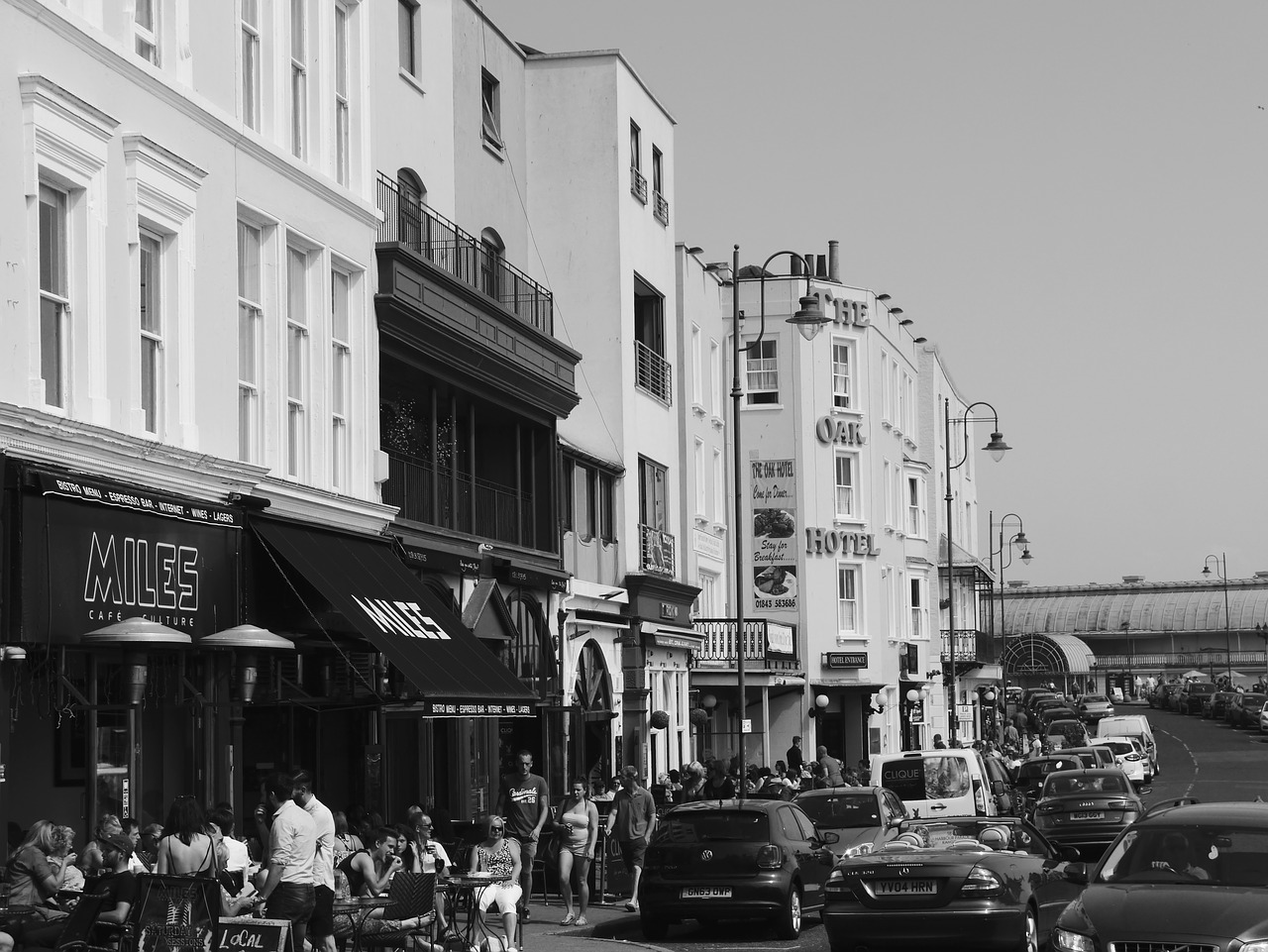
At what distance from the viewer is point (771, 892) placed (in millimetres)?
18781

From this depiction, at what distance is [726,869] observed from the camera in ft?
62.3

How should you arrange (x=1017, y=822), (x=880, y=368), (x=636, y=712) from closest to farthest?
(x=1017, y=822)
(x=636, y=712)
(x=880, y=368)

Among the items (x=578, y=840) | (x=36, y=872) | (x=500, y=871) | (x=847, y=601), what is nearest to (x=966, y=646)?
(x=847, y=601)

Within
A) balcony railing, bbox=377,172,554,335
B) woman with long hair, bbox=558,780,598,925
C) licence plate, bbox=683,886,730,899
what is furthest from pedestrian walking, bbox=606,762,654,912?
balcony railing, bbox=377,172,554,335

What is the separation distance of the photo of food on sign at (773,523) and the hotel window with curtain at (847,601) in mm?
2603

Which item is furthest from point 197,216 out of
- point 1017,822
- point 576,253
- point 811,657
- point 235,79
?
point 811,657

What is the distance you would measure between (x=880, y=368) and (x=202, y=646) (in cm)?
4230

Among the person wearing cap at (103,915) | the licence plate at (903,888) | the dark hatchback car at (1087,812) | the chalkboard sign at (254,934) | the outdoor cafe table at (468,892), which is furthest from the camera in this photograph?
the dark hatchback car at (1087,812)

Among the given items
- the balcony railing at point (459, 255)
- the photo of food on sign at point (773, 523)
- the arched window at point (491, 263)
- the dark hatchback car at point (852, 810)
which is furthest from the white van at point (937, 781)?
the photo of food on sign at point (773, 523)

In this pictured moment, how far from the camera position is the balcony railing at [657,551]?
3497cm

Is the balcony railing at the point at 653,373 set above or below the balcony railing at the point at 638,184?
below

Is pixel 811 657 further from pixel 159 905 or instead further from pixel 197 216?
pixel 159 905

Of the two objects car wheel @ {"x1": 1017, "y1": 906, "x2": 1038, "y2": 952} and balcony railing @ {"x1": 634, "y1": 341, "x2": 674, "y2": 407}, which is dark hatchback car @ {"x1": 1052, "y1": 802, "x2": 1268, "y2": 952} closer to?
car wheel @ {"x1": 1017, "y1": 906, "x2": 1038, "y2": 952}

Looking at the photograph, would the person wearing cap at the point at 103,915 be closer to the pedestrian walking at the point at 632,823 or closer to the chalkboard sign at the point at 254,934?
the chalkboard sign at the point at 254,934
